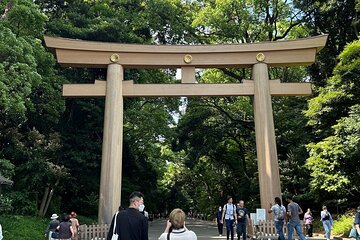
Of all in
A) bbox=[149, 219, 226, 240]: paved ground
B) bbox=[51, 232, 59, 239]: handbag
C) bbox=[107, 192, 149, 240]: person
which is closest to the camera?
bbox=[107, 192, 149, 240]: person

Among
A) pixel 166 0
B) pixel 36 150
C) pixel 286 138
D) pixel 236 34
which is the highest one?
pixel 166 0

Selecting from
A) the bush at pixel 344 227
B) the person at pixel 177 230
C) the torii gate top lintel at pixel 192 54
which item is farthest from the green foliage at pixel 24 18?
the bush at pixel 344 227

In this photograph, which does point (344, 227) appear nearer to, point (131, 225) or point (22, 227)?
point (22, 227)

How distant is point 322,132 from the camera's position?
20.2 meters

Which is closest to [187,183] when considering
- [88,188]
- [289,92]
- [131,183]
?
[131,183]

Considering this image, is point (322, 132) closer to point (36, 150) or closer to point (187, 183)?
point (36, 150)

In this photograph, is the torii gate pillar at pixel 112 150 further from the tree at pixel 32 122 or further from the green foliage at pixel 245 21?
the green foliage at pixel 245 21

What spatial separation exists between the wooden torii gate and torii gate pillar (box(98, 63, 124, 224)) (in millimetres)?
37

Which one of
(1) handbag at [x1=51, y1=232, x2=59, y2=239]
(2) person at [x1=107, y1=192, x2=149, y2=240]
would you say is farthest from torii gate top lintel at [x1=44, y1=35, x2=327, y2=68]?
(2) person at [x1=107, y1=192, x2=149, y2=240]

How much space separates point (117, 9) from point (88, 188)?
1109cm

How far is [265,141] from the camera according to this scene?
14.4m

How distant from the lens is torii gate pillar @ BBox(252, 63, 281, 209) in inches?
551

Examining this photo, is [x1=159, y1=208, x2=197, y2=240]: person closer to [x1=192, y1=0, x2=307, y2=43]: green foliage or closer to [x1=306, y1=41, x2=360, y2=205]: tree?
[x1=306, y1=41, x2=360, y2=205]: tree

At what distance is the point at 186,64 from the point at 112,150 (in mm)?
4358
